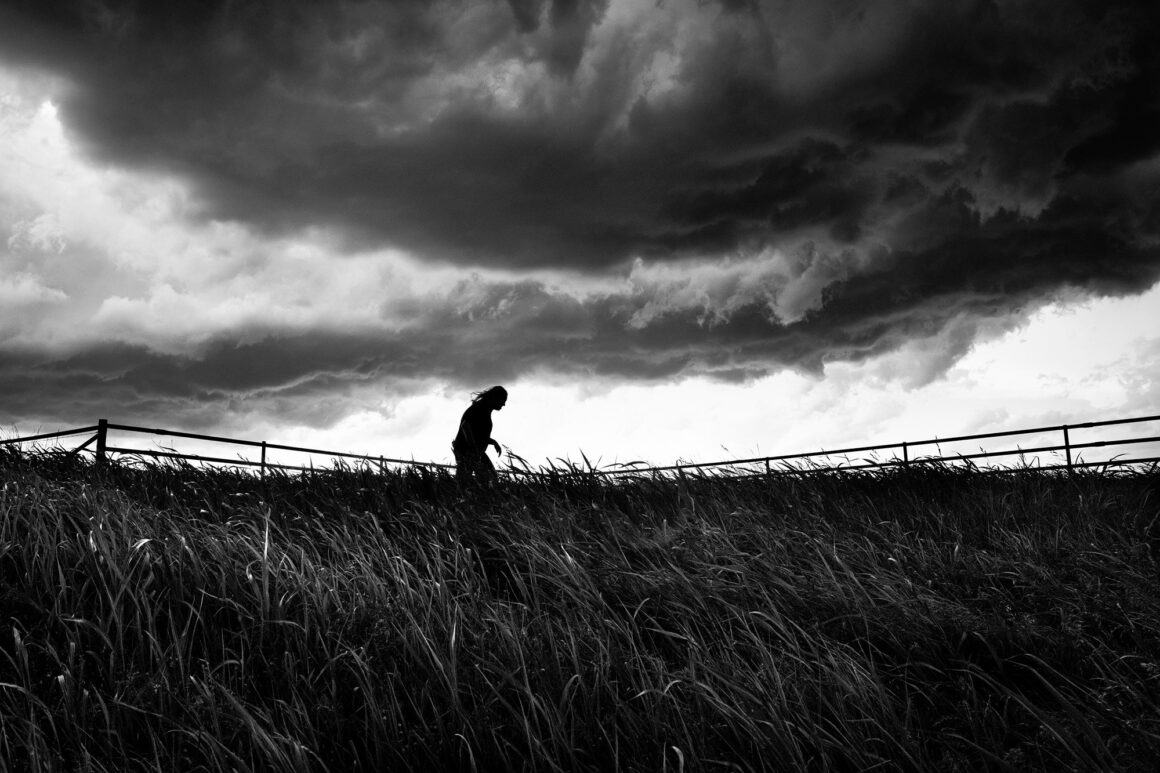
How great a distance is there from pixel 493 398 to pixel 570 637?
704cm

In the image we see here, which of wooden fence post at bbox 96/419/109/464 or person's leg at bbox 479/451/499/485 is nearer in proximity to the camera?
person's leg at bbox 479/451/499/485

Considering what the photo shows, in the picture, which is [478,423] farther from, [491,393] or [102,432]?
[102,432]

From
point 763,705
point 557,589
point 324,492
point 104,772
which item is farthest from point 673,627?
point 324,492

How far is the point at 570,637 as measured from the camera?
11.5ft

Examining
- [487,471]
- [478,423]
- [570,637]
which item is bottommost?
[570,637]

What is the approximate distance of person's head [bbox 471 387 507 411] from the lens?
10.3m

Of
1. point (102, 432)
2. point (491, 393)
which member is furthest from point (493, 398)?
point (102, 432)

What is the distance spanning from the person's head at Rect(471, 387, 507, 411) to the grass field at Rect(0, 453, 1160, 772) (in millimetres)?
4019

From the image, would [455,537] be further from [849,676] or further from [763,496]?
[763,496]

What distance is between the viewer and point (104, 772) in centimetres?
264

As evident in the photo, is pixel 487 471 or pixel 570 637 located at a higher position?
pixel 487 471

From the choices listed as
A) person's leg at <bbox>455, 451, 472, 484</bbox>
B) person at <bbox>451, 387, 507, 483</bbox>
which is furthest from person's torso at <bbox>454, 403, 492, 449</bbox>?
person's leg at <bbox>455, 451, 472, 484</bbox>

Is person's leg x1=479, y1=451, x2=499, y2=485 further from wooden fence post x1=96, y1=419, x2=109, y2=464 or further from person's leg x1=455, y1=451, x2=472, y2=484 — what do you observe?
wooden fence post x1=96, y1=419, x2=109, y2=464

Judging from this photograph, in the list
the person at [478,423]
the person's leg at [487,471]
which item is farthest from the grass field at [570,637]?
the person at [478,423]
